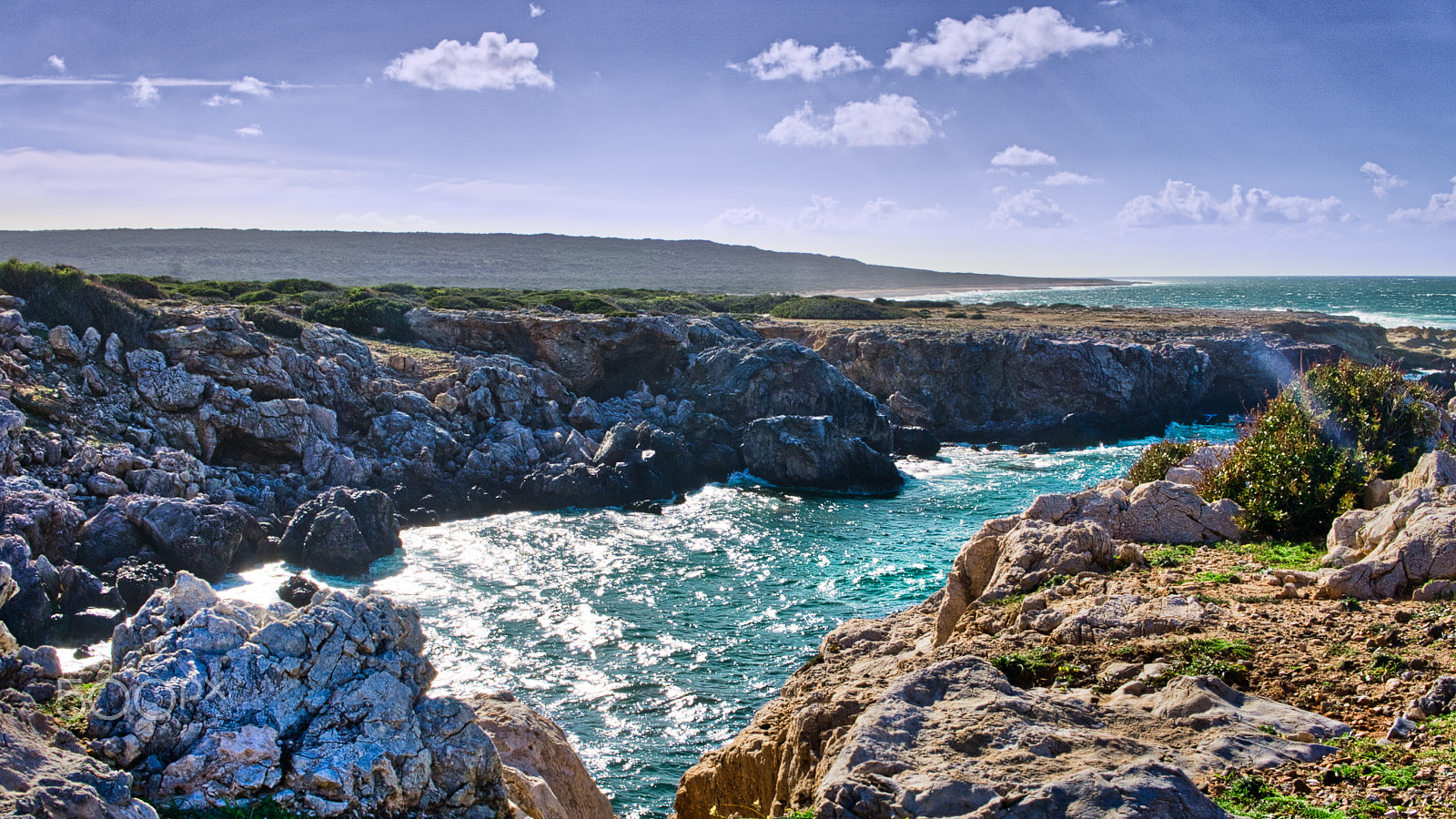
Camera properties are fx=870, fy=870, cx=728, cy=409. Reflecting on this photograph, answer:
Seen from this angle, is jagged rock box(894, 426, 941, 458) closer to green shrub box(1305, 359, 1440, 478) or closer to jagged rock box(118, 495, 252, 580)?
green shrub box(1305, 359, 1440, 478)

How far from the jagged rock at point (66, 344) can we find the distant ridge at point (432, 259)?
89157 mm

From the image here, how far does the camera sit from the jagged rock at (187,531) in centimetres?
2120

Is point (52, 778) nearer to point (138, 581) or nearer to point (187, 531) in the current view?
point (138, 581)

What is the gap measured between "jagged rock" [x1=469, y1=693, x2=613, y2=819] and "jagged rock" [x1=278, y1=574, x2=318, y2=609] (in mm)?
11032

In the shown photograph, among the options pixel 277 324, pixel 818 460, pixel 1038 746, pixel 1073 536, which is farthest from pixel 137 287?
pixel 1038 746

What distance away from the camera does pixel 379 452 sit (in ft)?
101

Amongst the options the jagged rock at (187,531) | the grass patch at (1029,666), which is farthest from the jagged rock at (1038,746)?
the jagged rock at (187,531)

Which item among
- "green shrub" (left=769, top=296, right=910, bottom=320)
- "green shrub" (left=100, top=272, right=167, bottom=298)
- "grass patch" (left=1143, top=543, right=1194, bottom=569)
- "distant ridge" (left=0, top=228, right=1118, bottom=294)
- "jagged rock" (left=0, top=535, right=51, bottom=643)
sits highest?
"distant ridge" (left=0, top=228, right=1118, bottom=294)

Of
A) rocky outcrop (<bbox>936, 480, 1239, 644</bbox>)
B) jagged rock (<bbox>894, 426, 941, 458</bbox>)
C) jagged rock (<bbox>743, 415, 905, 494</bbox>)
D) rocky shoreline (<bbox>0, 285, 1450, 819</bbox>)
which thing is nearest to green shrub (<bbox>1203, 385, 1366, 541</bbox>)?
rocky outcrop (<bbox>936, 480, 1239, 644</bbox>)

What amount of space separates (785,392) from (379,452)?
18397 mm

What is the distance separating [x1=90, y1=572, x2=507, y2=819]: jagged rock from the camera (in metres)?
7.24

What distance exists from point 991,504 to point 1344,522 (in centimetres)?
2055

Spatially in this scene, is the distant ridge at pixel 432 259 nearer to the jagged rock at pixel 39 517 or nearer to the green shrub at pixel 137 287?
the green shrub at pixel 137 287

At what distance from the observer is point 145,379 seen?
1085 inches
